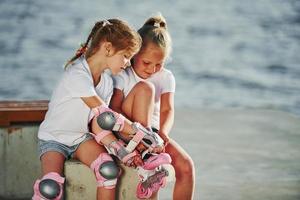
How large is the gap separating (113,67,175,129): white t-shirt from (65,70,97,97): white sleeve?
1.05 feet

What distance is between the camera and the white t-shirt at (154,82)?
4.42m

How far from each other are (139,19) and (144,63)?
11.3 m

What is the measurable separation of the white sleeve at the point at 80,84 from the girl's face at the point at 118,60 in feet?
0.45

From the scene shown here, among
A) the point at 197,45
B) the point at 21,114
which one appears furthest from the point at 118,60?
the point at 197,45

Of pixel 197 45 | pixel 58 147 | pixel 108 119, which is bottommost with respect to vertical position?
pixel 58 147

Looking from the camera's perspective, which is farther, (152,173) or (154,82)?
(154,82)

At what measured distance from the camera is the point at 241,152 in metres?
6.23

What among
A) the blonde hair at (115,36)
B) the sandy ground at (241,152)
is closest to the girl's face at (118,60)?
the blonde hair at (115,36)

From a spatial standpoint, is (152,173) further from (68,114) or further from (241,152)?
(241,152)

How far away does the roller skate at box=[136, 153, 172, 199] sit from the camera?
4078mm

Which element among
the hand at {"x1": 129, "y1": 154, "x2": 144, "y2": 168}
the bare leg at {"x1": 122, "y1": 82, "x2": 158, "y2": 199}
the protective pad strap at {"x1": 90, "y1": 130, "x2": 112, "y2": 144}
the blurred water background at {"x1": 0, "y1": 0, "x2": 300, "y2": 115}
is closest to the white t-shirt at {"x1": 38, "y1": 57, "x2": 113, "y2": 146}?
the protective pad strap at {"x1": 90, "y1": 130, "x2": 112, "y2": 144}

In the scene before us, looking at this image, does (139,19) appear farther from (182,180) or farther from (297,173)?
(182,180)

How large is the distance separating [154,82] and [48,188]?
973 mm

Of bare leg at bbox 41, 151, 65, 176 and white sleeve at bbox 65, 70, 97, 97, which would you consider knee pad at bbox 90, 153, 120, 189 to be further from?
white sleeve at bbox 65, 70, 97, 97
